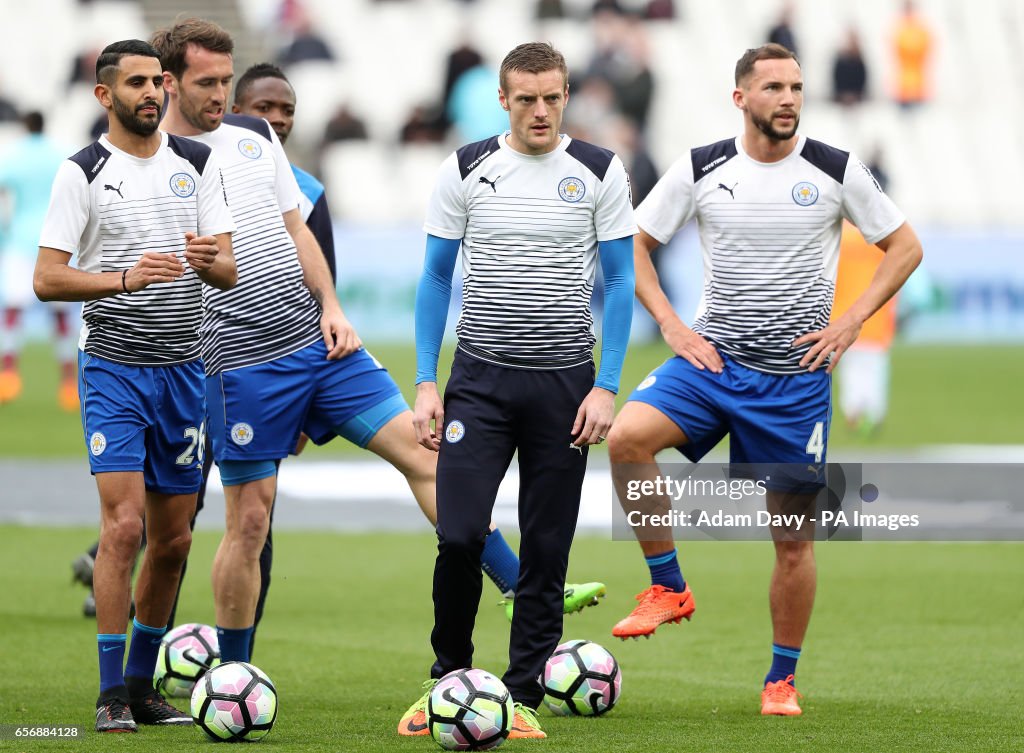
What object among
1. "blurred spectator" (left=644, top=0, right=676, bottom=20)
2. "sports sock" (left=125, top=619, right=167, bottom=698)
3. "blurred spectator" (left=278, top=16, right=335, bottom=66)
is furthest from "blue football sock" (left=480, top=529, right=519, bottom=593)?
"blurred spectator" (left=644, top=0, right=676, bottom=20)

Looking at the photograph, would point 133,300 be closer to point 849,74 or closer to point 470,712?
point 470,712

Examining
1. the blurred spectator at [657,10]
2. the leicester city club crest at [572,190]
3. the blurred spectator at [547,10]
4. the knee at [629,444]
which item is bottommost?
the knee at [629,444]

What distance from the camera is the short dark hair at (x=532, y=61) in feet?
20.7

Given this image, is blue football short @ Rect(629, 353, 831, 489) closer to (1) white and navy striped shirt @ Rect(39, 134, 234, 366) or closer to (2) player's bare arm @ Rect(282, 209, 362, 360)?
(2) player's bare arm @ Rect(282, 209, 362, 360)

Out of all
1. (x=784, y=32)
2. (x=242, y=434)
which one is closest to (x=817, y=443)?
(x=242, y=434)

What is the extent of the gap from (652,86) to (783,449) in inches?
794

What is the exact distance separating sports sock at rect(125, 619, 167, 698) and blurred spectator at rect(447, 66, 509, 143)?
18843 millimetres

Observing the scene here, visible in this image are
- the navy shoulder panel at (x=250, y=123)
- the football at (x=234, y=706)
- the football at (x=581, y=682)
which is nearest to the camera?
the football at (x=234, y=706)

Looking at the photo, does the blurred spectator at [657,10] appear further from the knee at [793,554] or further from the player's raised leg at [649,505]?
the knee at [793,554]

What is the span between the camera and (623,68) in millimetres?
27172

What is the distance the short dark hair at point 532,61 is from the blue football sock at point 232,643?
8.13 feet

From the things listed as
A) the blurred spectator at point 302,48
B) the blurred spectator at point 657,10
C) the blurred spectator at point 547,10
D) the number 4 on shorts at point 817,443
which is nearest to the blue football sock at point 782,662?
the number 4 on shorts at point 817,443

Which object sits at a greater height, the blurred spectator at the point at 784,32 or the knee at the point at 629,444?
the blurred spectator at the point at 784,32

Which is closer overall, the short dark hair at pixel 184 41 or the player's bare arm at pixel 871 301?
the short dark hair at pixel 184 41
